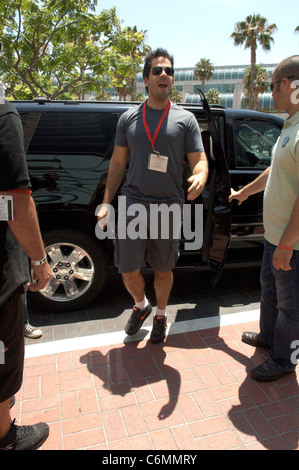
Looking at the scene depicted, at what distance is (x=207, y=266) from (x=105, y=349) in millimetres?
1248

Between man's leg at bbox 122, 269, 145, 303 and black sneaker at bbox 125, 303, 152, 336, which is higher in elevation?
man's leg at bbox 122, 269, 145, 303

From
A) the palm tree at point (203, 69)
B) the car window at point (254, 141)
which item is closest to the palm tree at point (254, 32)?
the palm tree at point (203, 69)

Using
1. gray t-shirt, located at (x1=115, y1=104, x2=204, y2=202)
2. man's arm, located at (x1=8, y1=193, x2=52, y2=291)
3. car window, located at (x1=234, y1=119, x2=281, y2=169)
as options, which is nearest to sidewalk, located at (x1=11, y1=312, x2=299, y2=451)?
man's arm, located at (x1=8, y1=193, x2=52, y2=291)

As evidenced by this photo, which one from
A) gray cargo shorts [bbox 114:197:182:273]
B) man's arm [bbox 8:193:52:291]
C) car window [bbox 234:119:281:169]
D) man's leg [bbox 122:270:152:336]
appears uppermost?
car window [bbox 234:119:281:169]

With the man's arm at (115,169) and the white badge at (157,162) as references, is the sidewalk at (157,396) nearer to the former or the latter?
the man's arm at (115,169)

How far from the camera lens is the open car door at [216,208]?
288 centimetres

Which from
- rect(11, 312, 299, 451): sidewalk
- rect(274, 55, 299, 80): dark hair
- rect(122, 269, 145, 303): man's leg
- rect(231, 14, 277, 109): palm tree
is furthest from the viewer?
rect(231, 14, 277, 109): palm tree

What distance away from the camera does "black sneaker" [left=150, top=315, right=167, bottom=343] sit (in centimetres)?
277

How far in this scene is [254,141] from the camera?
361 cm

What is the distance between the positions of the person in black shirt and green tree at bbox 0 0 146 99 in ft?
31.5

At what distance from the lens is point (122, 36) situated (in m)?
10.3

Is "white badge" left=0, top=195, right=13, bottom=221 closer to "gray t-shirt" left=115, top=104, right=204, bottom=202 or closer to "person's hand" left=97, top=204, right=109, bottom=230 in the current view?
"person's hand" left=97, top=204, right=109, bottom=230

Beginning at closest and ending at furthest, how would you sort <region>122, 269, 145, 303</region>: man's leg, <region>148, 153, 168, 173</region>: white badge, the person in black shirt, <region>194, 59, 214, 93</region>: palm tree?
the person in black shirt → <region>148, 153, 168, 173</region>: white badge → <region>122, 269, 145, 303</region>: man's leg → <region>194, 59, 214, 93</region>: palm tree

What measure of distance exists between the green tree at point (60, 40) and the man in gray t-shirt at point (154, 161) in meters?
8.55
